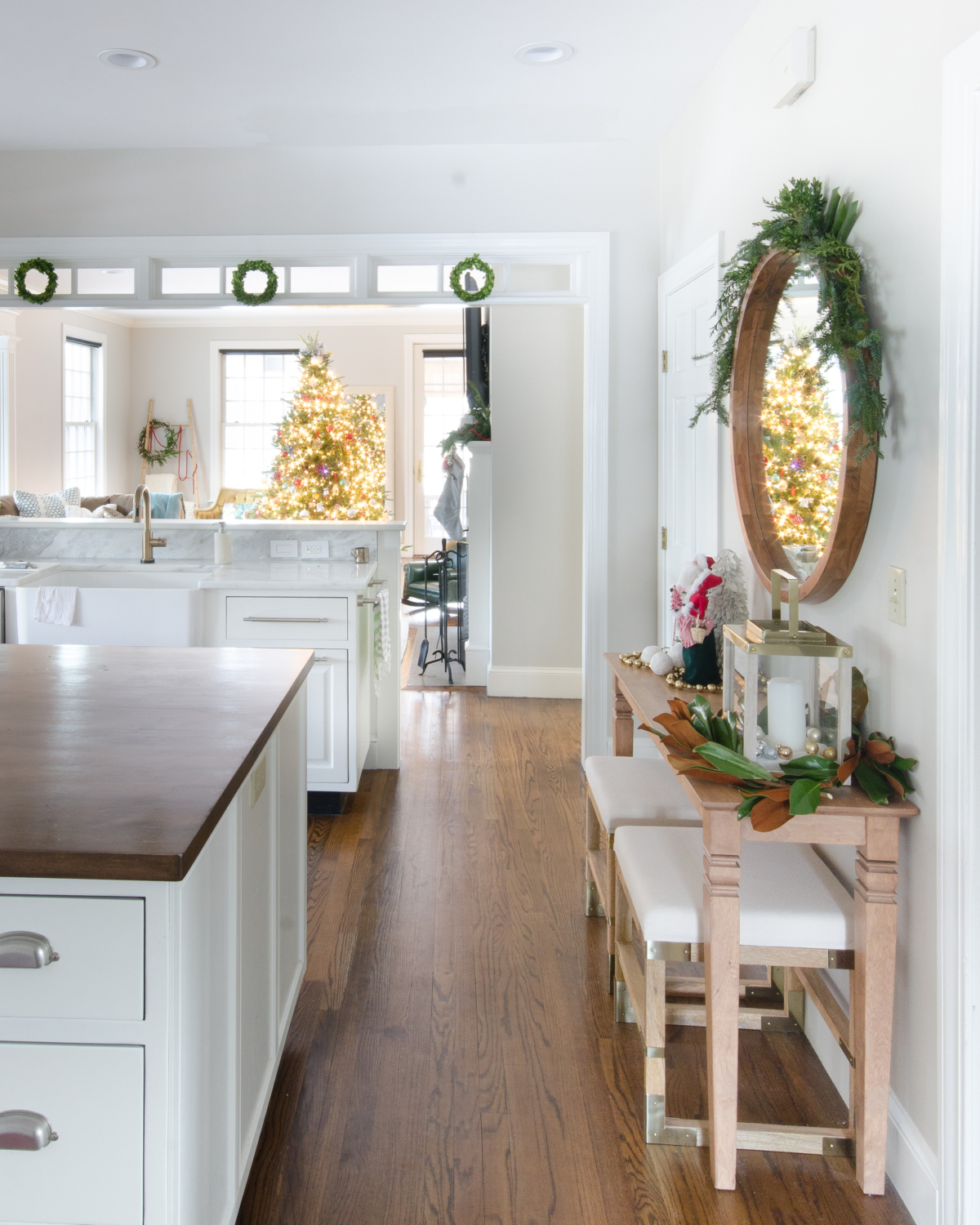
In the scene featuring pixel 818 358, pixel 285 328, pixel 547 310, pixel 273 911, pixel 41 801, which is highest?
pixel 285 328

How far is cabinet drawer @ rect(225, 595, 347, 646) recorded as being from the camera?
4008mm

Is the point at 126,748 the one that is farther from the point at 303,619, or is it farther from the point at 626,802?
the point at 303,619

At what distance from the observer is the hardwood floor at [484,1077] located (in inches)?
75.6

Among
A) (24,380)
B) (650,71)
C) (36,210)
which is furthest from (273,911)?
(24,380)

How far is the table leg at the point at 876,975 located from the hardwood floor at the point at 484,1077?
0.49 feet

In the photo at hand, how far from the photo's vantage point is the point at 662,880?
2.10 m

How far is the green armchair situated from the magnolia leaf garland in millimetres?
4918

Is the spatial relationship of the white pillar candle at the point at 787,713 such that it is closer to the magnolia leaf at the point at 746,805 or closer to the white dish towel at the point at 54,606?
the magnolia leaf at the point at 746,805

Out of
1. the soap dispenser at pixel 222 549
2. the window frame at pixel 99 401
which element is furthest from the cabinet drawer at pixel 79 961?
the window frame at pixel 99 401

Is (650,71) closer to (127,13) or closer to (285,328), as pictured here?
(127,13)

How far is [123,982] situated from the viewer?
130 cm

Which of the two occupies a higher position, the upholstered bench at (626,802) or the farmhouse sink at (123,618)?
the farmhouse sink at (123,618)

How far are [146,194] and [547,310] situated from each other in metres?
2.35

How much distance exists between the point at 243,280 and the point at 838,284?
2893 millimetres
